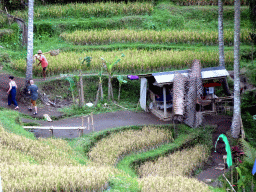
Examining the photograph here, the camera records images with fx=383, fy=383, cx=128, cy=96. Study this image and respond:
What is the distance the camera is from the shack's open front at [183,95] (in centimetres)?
1414

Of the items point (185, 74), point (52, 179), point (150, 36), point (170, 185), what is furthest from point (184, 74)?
point (52, 179)

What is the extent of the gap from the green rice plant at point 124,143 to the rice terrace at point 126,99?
0.12ft

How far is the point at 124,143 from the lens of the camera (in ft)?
40.9

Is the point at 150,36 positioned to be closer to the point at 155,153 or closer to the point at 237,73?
the point at 237,73

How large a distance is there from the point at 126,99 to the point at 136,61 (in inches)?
84.9

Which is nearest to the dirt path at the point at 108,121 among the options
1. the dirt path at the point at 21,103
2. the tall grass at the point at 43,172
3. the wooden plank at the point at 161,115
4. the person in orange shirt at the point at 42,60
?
the dirt path at the point at 21,103

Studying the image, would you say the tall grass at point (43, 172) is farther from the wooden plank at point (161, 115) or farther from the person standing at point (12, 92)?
the wooden plank at point (161, 115)

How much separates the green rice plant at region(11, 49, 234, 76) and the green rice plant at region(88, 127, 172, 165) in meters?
5.16

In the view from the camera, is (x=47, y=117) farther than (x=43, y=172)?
Yes

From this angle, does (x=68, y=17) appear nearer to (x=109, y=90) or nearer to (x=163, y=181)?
(x=109, y=90)

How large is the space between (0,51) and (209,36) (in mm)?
11607

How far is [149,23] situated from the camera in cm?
2408

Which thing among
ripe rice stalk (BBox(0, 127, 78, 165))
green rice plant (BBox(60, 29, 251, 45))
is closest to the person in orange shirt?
green rice plant (BBox(60, 29, 251, 45))

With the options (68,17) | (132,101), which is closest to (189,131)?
(132,101)
